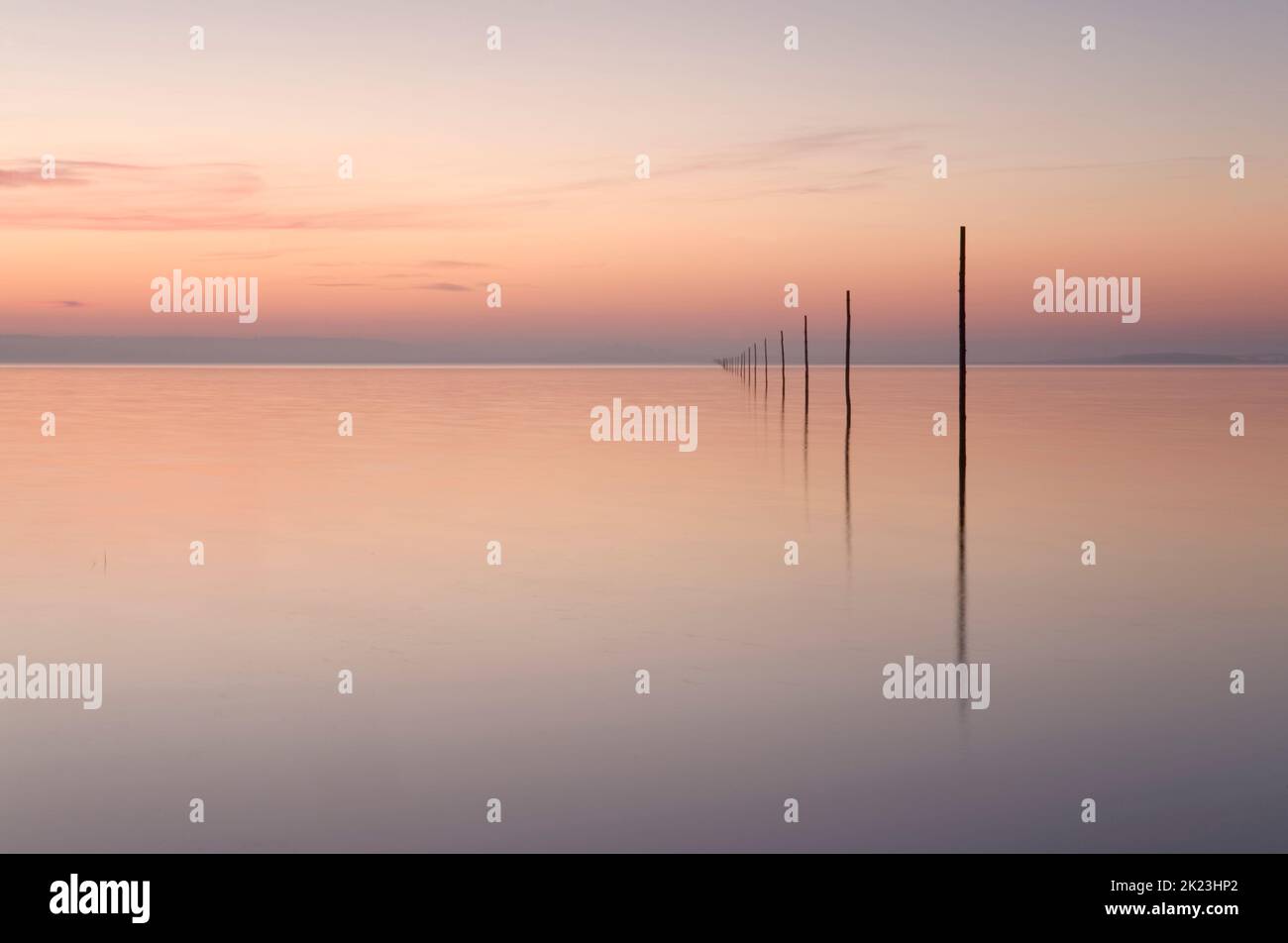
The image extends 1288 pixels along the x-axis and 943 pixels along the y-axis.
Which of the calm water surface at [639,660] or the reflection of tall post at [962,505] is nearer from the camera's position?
the calm water surface at [639,660]

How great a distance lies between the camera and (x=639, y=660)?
Result: 1253 cm

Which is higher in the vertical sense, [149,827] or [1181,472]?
[1181,472]

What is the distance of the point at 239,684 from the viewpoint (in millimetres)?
11492

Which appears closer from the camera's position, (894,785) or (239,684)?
(894,785)

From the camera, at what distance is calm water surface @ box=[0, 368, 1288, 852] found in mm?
8242

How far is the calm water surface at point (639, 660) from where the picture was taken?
824cm

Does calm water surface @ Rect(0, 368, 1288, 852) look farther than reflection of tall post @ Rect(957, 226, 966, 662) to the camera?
No

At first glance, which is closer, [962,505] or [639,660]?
[639,660]
